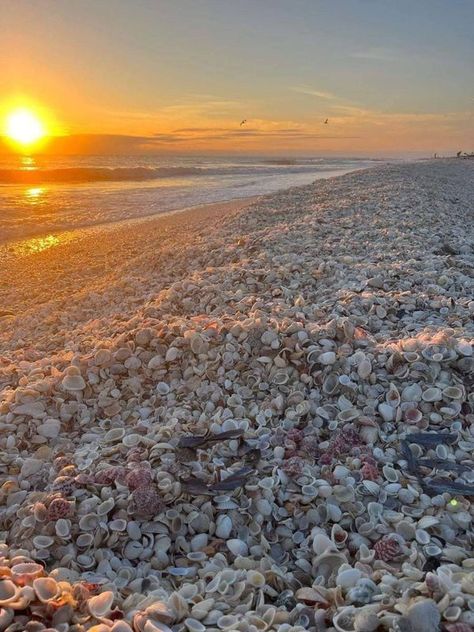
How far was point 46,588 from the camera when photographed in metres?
1.85

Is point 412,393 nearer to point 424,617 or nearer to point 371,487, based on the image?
point 371,487

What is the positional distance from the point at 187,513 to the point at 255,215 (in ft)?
27.0

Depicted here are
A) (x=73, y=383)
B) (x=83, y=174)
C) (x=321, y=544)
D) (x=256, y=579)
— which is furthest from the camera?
(x=83, y=174)

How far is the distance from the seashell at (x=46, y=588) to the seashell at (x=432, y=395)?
81.8 inches

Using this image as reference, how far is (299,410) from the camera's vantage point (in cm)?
301

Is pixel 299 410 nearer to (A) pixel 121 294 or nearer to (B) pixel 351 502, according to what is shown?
(B) pixel 351 502

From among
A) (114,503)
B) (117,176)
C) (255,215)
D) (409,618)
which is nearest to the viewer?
(409,618)

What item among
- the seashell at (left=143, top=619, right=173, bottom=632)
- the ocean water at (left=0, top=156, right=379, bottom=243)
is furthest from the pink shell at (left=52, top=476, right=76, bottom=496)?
the ocean water at (left=0, top=156, right=379, bottom=243)

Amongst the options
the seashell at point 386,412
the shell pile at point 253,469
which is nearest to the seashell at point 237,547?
the shell pile at point 253,469

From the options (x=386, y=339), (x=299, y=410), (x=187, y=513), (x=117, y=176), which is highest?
(x=117, y=176)

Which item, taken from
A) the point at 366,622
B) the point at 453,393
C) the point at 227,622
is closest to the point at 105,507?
the point at 227,622

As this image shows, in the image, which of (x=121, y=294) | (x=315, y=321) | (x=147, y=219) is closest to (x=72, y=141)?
(x=147, y=219)

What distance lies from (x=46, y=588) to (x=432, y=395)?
2.15m

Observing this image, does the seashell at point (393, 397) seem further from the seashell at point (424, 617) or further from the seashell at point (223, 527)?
the seashell at point (424, 617)
